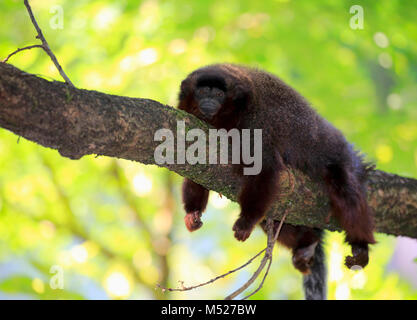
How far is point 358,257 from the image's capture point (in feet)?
12.3

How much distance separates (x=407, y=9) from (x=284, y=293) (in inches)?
159

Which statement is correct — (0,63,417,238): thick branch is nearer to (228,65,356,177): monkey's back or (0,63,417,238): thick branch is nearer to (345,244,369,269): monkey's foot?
(228,65,356,177): monkey's back

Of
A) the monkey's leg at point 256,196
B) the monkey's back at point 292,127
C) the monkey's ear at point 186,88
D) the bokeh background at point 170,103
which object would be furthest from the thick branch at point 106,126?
the bokeh background at point 170,103

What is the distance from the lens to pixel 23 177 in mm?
6094

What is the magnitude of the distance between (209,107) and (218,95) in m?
0.14

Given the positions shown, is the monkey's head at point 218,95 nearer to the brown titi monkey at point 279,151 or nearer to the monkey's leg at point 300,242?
the brown titi monkey at point 279,151

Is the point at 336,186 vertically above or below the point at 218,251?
below

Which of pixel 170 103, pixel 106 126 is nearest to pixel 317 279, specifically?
pixel 106 126

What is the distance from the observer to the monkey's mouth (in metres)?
3.38

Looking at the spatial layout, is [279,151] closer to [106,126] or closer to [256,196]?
[256,196]

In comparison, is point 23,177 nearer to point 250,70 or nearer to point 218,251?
point 218,251

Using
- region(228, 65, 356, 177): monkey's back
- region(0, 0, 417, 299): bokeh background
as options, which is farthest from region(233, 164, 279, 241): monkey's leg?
region(0, 0, 417, 299): bokeh background

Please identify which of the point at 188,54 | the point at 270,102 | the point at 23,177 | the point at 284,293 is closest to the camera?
the point at 270,102
